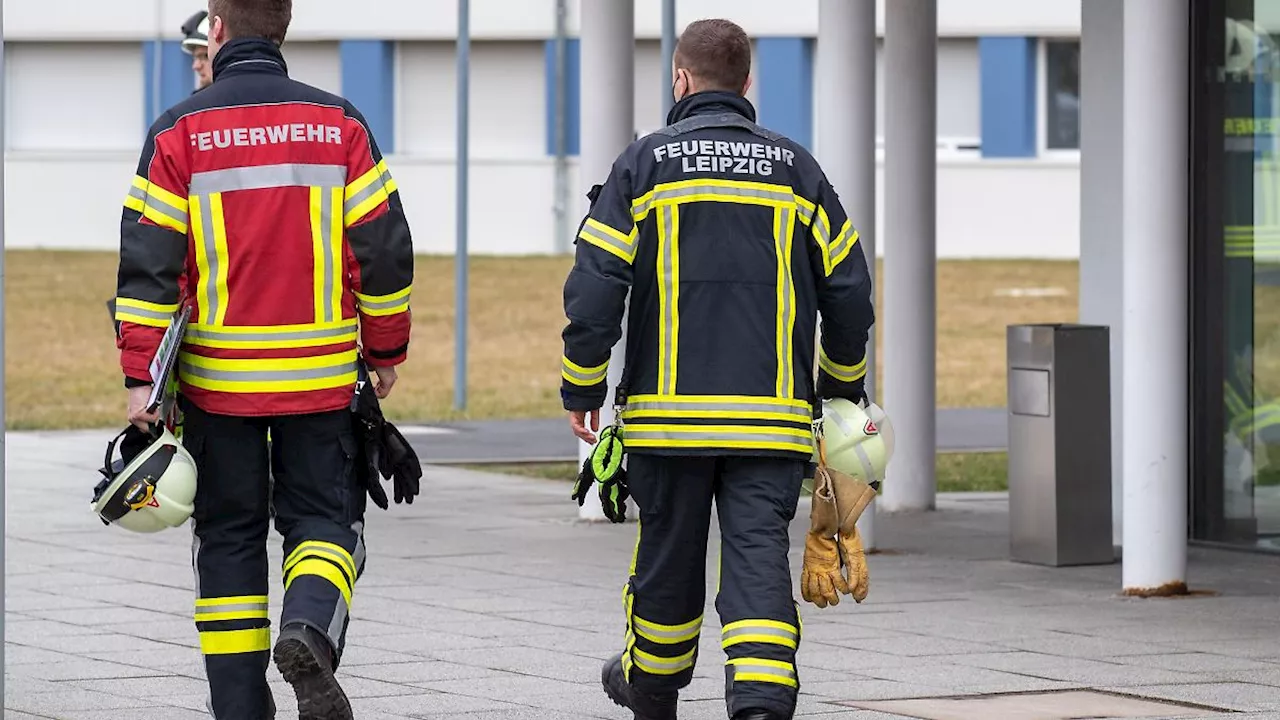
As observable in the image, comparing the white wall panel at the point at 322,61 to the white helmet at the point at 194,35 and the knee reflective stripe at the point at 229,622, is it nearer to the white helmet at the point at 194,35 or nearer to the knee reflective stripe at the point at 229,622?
the white helmet at the point at 194,35

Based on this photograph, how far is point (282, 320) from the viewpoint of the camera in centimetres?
609

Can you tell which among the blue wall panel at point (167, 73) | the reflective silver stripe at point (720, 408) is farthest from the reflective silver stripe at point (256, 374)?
the blue wall panel at point (167, 73)

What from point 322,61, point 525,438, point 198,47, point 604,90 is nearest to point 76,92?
point 322,61

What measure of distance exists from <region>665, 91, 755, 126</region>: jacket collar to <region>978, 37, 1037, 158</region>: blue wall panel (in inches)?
1386

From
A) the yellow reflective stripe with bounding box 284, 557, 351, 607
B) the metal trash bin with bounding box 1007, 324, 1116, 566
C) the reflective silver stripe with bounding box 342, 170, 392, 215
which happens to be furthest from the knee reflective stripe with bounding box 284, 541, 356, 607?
the metal trash bin with bounding box 1007, 324, 1116, 566

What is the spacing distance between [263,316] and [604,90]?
6.40 meters

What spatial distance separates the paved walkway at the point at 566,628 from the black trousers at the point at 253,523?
2.83 ft

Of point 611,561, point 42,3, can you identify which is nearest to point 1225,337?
point 611,561

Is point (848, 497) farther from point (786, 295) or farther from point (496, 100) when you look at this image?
point (496, 100)

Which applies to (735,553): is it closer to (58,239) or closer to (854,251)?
(854,251)

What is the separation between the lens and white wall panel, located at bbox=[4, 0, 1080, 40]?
133 feet

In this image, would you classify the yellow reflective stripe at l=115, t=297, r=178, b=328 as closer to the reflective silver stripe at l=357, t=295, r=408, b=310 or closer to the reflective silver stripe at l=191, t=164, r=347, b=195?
the reflective silver stripe at l=191, t=164, r=347, b=195

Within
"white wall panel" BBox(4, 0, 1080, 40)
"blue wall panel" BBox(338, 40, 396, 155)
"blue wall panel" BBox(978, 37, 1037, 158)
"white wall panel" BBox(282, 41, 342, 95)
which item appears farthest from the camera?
"white wall panel" BBox(282, 41, 342, 95)

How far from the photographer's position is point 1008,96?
41.1 metres
